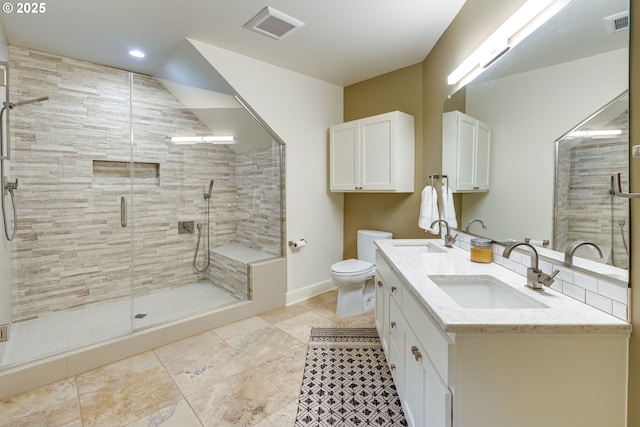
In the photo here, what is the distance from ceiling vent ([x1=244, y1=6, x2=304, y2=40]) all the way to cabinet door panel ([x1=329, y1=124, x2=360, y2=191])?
3.91ft

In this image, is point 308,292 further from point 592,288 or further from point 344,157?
point 592,288

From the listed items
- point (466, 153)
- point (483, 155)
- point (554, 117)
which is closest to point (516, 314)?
point (554, 117)

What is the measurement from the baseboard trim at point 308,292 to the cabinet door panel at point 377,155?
1291 millimetres

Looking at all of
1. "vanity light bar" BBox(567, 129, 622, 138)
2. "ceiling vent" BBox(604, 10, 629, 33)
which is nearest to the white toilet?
"vanity light bar" BBox(567, 129, 622, 138)

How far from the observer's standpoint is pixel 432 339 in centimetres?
105

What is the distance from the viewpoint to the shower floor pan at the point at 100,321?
2.08 meters

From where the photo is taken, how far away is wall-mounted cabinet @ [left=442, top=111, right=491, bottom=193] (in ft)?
5.77

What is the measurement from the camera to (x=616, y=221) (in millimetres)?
957

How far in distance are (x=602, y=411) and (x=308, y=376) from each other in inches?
57.9

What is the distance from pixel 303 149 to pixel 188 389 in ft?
7.93

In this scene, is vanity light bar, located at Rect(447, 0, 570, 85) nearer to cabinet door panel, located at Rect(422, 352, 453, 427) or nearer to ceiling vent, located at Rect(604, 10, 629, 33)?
ceiling vent, located at Rect(604, 10, 629, 33)

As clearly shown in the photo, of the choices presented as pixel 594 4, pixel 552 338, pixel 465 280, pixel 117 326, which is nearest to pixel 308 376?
pixel 465 280

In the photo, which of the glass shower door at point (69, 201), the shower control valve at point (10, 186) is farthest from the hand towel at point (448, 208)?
the shower control valve at point (10, 186)

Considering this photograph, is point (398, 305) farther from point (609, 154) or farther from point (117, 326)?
point (117, 326)
